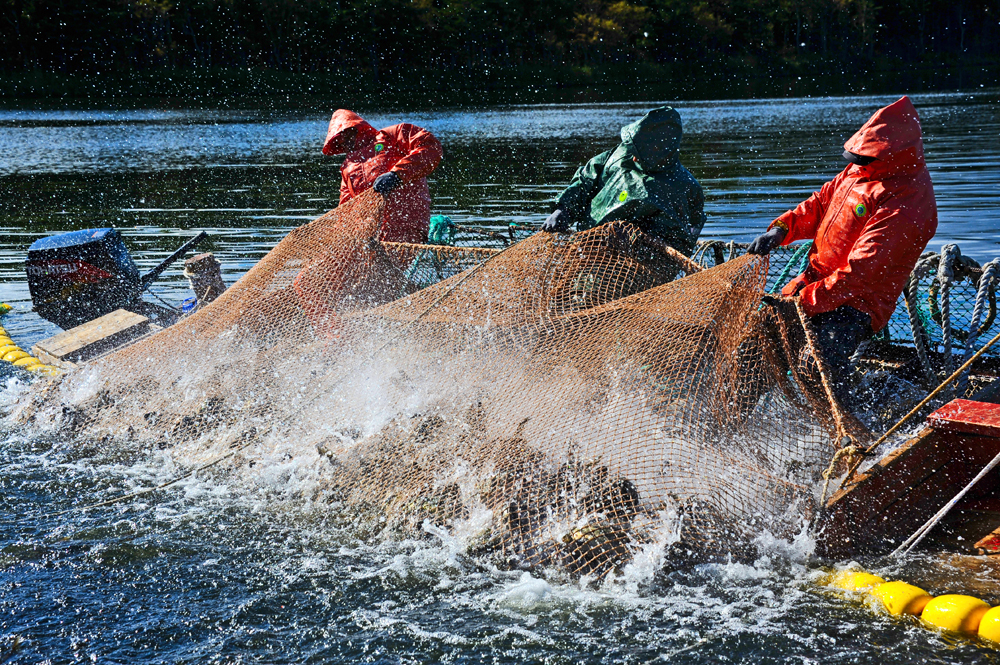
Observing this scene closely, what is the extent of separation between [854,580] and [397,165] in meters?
4.39

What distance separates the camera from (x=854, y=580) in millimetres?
3881

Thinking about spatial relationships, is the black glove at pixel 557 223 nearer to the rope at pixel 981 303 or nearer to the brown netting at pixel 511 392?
the brown netting at pixel 511 392

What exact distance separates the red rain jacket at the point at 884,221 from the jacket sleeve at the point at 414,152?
10.0 feet

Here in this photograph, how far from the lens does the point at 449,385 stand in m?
5.23

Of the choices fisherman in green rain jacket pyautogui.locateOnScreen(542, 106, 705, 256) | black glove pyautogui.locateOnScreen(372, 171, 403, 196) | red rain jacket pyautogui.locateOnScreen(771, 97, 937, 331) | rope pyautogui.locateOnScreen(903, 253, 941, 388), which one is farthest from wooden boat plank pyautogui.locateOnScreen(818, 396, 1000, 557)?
black glove pyautogui.locateOnScreen(372, 171, 403, 196)

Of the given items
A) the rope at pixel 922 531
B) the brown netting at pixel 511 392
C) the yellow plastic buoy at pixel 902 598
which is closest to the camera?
the yellow plastic buoy at pixel 902 598

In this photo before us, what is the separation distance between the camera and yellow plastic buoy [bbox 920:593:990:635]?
139 inches

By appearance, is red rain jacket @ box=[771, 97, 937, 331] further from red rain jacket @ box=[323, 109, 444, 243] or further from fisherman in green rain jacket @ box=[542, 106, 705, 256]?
red rain jacket @ box=[323, 109, 444, 243]

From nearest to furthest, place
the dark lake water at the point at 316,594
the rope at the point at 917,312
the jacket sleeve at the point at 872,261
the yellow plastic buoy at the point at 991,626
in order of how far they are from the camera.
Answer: the yellow plastic buoy at the point at 991,626, the dark lake water at the point at 316,594, the jacket sleeve at the point at 872,261, the rope at the point at 917,312

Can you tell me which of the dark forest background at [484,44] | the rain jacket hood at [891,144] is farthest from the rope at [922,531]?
the dark forest background at [484,44]

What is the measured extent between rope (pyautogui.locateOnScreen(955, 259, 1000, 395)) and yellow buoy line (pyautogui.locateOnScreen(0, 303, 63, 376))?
6.54 meters

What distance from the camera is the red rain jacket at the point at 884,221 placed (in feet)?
15.0

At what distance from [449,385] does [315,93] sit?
162 ft

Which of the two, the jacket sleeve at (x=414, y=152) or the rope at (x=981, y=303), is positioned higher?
the jacket sleeve at (x=414, y=152)
